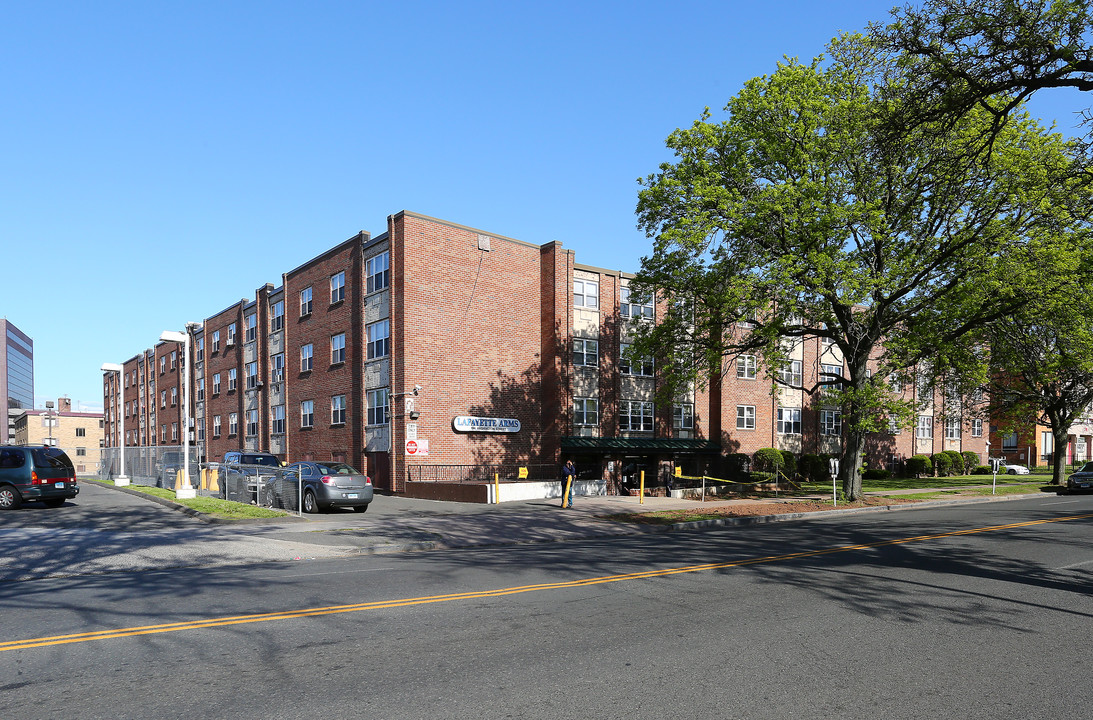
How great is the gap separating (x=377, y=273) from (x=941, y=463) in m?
41.9

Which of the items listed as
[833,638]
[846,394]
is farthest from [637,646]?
[846,394]

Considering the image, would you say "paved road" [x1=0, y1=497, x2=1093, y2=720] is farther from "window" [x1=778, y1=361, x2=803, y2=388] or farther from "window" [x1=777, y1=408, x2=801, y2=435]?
"window" [x1=778, y1=361, x2=803, y2=388]

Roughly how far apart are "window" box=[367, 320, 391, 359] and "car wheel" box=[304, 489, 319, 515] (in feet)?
38.0

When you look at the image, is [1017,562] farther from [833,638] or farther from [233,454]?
[233,454]

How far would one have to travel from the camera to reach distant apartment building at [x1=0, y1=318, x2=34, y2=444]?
14938 cm

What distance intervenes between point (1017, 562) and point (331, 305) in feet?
107

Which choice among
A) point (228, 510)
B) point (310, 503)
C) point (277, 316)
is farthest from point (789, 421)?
point (228, 510)

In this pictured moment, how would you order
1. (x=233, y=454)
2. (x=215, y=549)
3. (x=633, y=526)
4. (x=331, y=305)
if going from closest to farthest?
(x=215, y=549) → (x=633, y=526) → (x=233, y=454) → (x=331, y=305)

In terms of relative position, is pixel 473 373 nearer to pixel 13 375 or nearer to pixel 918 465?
pixel 918 465

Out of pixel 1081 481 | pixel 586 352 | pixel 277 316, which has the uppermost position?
pixel 277 316

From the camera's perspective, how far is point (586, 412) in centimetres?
3662

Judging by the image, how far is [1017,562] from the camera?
11914mm

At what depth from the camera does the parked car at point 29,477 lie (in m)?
21.8

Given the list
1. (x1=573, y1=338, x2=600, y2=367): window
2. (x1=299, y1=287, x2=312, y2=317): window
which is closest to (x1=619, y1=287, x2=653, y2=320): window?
(x1=573, y1=338, x2=600, y2=367): window
